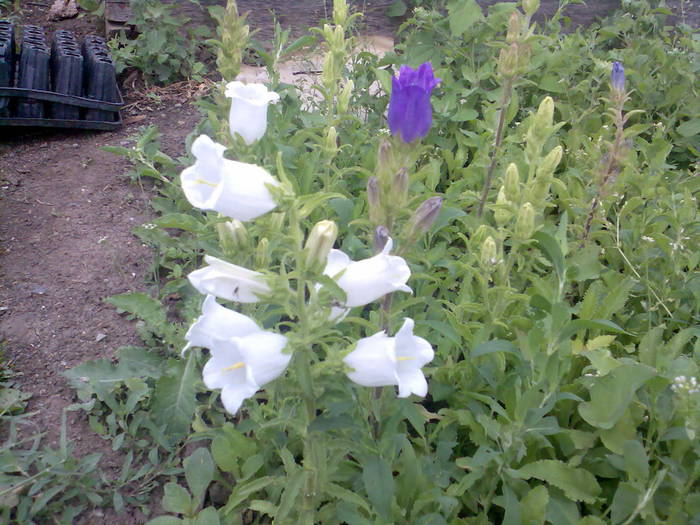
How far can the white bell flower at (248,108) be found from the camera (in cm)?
185

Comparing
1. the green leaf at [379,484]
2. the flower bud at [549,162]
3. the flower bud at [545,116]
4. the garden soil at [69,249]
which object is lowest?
the garden soil at [69,249]

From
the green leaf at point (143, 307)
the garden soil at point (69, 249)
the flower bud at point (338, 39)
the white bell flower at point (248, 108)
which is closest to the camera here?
the white bell flower at point (248, 108)

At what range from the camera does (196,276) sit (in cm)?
133

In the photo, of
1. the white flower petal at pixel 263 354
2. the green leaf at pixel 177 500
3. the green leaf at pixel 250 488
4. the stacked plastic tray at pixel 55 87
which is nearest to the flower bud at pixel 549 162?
the white flower petal at pixel 263 354

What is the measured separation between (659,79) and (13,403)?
13.8 feet

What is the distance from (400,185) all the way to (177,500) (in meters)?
1.16

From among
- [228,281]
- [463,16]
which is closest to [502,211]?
[228,281]

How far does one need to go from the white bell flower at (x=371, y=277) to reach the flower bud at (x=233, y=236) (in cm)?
40

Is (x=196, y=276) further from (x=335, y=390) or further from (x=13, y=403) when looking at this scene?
(x=13, y=403)

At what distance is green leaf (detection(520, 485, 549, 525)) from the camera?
A: 1.69m

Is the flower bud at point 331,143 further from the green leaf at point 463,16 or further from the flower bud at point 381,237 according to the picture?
the green leaf at point 463,16

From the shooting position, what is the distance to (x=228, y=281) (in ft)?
4.28

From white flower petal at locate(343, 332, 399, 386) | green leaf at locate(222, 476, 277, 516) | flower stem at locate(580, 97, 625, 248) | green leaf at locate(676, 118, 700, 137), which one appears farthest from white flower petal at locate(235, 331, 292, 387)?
green leaf at locate(676, 118, 700, 137)

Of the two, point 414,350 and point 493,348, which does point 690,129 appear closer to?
point 493,348
